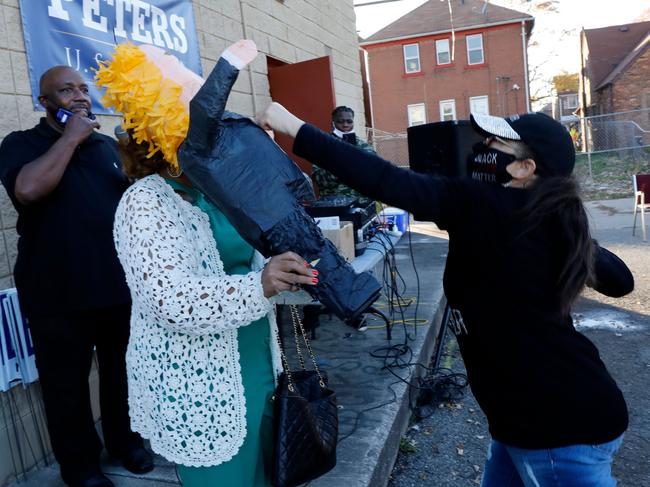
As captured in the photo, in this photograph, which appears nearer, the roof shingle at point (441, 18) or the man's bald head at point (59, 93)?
the man's bald head at point (59, 93)

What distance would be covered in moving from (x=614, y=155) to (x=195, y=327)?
23.8 meters

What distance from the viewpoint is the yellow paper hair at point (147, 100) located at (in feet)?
4.80

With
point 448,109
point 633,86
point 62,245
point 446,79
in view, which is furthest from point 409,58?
point 62,245

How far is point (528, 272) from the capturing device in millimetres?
1598

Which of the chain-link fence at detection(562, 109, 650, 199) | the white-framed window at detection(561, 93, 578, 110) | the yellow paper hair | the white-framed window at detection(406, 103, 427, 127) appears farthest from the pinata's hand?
the white-framed window at detection(561, 93, 578, 110)

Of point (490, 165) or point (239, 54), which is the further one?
point (490, 165)

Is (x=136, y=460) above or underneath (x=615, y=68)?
underneath

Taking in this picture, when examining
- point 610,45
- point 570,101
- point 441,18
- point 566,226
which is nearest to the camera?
point 566,226

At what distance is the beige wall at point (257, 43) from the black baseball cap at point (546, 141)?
8.55ft

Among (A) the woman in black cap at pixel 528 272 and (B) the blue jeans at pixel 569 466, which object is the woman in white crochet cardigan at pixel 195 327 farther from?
(B) the blue jeans at pixel 569 466

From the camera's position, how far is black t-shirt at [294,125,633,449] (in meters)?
1.60

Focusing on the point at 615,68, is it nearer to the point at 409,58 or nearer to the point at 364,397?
the point at 409,58

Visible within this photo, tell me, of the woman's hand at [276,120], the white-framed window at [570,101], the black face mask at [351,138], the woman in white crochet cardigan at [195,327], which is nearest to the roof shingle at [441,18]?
the white-framed window at [570,101]

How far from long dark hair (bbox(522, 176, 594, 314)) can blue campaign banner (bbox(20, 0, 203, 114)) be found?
2.60m
